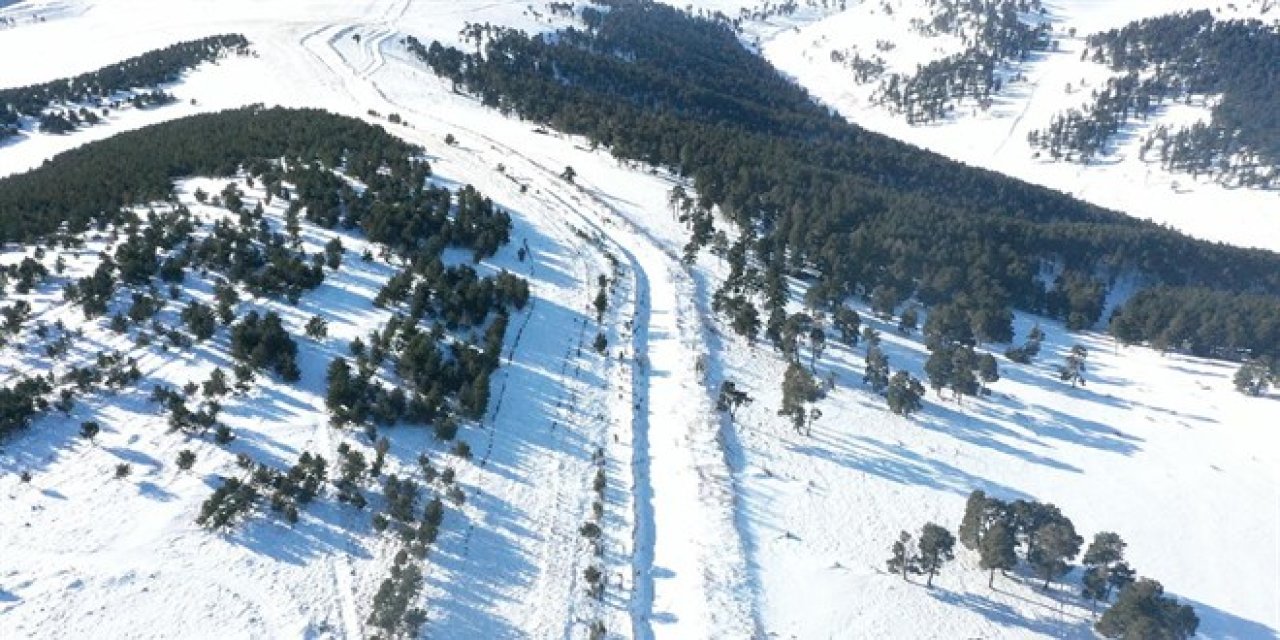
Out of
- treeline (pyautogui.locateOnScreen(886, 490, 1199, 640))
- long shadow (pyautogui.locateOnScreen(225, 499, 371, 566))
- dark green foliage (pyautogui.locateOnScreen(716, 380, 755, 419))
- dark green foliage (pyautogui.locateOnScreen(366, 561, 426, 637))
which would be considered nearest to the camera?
dark green foliage (pyautogui.locateOnScreen(366, 561, 426, 637))

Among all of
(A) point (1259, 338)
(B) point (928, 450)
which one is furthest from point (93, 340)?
(A) point (1259, 338)

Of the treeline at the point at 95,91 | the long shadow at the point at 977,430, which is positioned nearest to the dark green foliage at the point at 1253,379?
the long shadow at the point at 977,430

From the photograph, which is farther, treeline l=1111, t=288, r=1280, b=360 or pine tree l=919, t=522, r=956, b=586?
treeline l=1111, t=288, r=1280, b=360

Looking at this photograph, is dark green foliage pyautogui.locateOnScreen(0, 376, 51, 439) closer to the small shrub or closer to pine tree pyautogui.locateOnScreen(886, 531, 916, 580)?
the small shrub

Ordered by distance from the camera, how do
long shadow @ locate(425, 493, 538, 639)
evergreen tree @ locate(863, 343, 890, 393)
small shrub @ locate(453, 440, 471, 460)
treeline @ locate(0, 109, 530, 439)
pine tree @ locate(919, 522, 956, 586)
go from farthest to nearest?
evergreen tree @ locate(863, 343, 890, 393)
treeline @ locate(0, 109, 530, 439)
small shrub @ locate(453, 440, 471, 460)
pine tree @ locate(919, 522, 956, 586)
long shadow @ locate(425, 493, 538, 639)

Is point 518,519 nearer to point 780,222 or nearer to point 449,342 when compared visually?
point 449,342

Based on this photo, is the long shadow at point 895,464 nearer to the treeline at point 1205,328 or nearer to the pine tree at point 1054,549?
the pine tree at point 1054,549

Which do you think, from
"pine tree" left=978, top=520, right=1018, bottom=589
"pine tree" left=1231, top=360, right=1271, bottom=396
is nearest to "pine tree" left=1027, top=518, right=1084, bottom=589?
"pine tree" left=978, top=520, right=1018, bottom=589
